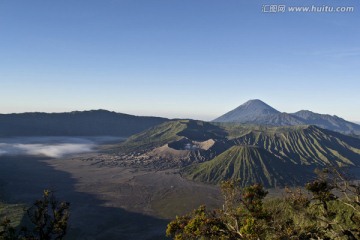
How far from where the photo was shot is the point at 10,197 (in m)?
130

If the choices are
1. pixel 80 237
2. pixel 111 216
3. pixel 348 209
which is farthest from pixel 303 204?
pixel 111 216

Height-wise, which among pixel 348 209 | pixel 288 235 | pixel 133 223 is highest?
pixel 288 235

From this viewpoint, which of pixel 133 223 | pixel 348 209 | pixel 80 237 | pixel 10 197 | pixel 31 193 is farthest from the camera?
pixel 31 193

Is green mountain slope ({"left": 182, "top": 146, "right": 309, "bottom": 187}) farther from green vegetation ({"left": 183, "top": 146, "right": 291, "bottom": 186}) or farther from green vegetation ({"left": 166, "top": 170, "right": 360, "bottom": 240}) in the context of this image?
green vegetation ({"left": 166, "top": 170, "right": 360, "bottom": 240})

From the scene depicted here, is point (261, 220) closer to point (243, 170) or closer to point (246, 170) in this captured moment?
point (243, 170)

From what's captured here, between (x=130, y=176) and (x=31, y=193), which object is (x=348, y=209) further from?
(x=130, y=176)

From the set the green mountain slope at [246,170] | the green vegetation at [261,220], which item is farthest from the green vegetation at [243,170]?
the green vegetation at [261,220]

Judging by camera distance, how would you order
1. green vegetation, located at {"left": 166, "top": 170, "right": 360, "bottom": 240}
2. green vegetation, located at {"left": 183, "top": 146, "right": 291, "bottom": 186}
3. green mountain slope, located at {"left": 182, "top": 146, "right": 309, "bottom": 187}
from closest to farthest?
green vegetation, located at {"left": 166, "top": 170, "right": 360, "bottom": 240} < green mountain slope, located at {"left": 182, "top": 146, "right": 309, "bottom": 187} < green vegetation, located at {"left": 183, "top": 146, "right": 291, "bottom": 186}

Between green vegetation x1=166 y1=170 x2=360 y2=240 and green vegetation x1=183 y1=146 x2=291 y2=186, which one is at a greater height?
green vegetation x1=166 y1=170 x2=360 y2=240

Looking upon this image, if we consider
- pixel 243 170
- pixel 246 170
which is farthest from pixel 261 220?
pixel 246 170

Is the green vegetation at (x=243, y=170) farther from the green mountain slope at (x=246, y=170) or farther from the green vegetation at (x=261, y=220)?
the green vegetation at (x=261, y=220)

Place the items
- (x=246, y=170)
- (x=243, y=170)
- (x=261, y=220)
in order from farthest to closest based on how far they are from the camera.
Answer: (x=246, y=170), (x=243, y=170), (x=261, y=220)

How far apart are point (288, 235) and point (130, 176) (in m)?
161

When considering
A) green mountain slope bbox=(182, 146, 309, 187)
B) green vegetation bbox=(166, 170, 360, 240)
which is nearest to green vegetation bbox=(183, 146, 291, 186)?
green mountain slope bbox=(182, 146, 309, 187)
